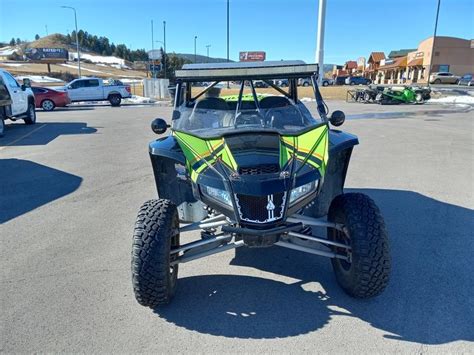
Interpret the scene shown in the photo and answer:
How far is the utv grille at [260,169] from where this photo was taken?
2.88 meters

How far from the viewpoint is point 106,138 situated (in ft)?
38.0

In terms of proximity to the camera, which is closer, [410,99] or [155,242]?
[155,242]

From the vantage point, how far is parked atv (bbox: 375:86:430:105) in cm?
2472

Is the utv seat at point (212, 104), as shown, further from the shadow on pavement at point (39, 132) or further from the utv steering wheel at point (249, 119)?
the shadow on pavement at point (39, 132)

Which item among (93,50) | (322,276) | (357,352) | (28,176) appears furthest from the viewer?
(93,50)

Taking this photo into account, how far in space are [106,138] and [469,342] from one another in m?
10.7

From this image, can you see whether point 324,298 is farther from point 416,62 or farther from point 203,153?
point 416,62

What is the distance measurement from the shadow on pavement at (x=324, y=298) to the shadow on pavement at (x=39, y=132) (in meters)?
9.13

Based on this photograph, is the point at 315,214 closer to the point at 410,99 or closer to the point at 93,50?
the point at 410,99

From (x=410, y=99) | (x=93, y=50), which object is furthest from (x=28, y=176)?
(x=93, y=50)

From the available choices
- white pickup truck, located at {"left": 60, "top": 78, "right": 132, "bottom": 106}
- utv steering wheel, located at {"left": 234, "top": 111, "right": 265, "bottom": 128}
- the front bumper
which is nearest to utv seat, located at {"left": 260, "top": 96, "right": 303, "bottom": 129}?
utv steering wheel, located at {"left": 234, "top": 111, "right": 265, "bottom": 128}

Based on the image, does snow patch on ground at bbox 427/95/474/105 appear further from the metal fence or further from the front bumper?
the front bumper

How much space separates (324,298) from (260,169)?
1.23 m

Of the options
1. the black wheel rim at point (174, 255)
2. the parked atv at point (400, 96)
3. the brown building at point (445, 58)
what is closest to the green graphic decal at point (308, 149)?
the black wheel rim at point (174, 255)
